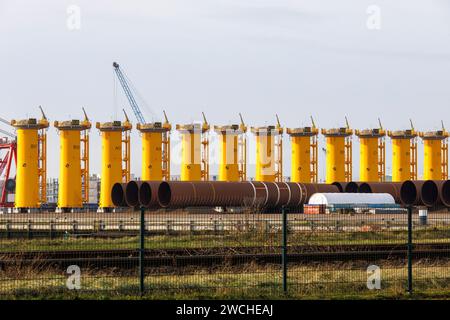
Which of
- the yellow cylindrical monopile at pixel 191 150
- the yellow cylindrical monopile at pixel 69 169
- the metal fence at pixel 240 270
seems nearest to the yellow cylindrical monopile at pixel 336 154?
the yellow cylindrical monopile at pixel 191 150

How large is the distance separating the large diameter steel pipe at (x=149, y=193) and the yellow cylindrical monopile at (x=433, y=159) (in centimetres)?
5922

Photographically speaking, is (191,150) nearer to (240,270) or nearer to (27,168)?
(27,168)

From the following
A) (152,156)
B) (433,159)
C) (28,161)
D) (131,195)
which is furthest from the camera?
(433,159)

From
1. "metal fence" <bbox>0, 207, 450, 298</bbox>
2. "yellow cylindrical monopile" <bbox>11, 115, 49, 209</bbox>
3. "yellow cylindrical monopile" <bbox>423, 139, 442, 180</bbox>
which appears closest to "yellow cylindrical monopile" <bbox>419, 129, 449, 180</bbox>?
"yellow cylindrical monopile" <bbox>423, 139, 442, 180</bbox>

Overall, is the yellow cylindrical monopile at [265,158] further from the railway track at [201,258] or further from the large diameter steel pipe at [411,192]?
the railway track at [201,258]

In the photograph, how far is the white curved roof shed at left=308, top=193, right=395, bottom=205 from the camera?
81.4m

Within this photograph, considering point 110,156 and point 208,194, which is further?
point 110,156

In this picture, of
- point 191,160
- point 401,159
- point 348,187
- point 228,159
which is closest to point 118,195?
point 348,187

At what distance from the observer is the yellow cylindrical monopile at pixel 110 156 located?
112 metres

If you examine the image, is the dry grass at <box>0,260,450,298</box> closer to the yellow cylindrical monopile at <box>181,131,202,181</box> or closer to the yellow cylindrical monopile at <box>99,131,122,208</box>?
the yellow cylindrical monopile at <box>99,131,122,208</box>

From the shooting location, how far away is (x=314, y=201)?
82.5m

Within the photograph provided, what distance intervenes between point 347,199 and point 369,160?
46292mm

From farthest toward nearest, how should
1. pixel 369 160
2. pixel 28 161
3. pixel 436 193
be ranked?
pixel 369 160 → pixel 28 161 → pixel 436 193

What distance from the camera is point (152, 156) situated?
4542 inches
